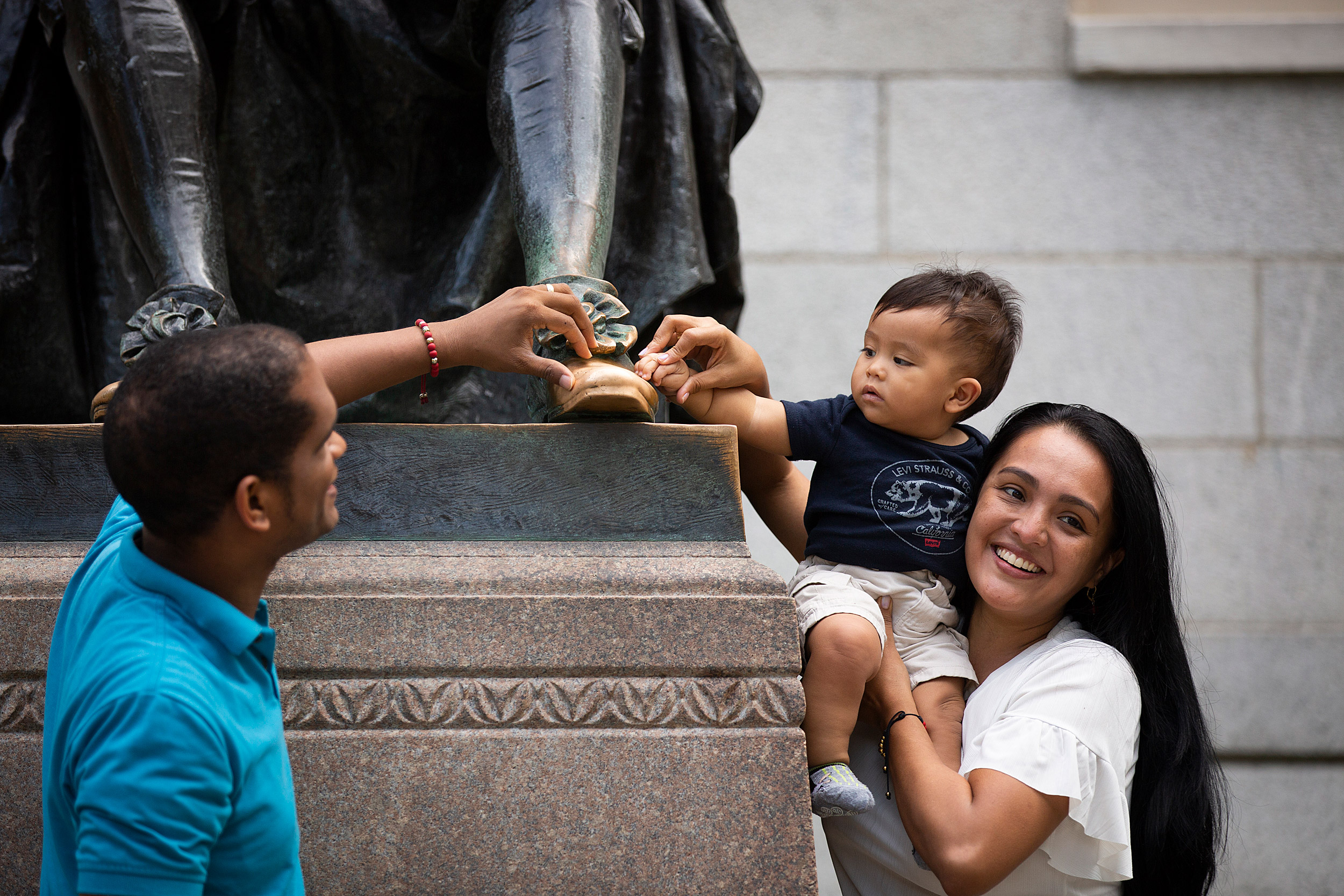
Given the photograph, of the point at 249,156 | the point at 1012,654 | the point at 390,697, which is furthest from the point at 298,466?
the point at 249,156

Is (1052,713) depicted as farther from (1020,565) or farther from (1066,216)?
(1066,216)

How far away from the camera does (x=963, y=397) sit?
2.20 m

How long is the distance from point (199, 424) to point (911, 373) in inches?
52.2

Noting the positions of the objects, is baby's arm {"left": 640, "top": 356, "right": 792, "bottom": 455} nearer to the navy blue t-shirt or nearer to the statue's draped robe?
the navy blue t-shirt

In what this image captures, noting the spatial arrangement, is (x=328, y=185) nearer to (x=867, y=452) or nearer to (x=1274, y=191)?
(x=867, y=452)

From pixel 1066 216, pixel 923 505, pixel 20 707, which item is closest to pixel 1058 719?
pixel 923 505

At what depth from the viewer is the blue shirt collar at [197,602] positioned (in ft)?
3.92

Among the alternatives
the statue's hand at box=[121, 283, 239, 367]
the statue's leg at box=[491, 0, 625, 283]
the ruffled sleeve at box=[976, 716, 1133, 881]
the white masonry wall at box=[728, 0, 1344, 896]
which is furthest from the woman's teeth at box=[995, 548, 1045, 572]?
the white masonry wall at box=[728, 0, 1344, 896]

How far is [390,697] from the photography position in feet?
5.78

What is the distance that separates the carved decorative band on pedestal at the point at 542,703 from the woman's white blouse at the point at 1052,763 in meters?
0.36

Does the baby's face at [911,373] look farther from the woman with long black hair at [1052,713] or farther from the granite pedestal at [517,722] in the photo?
the granite pedestal at [517,722]

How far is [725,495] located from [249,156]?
4.68 ft

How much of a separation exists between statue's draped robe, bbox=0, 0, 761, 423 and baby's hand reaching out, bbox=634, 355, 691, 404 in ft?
2.07

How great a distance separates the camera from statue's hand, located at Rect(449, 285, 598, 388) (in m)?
1.87
